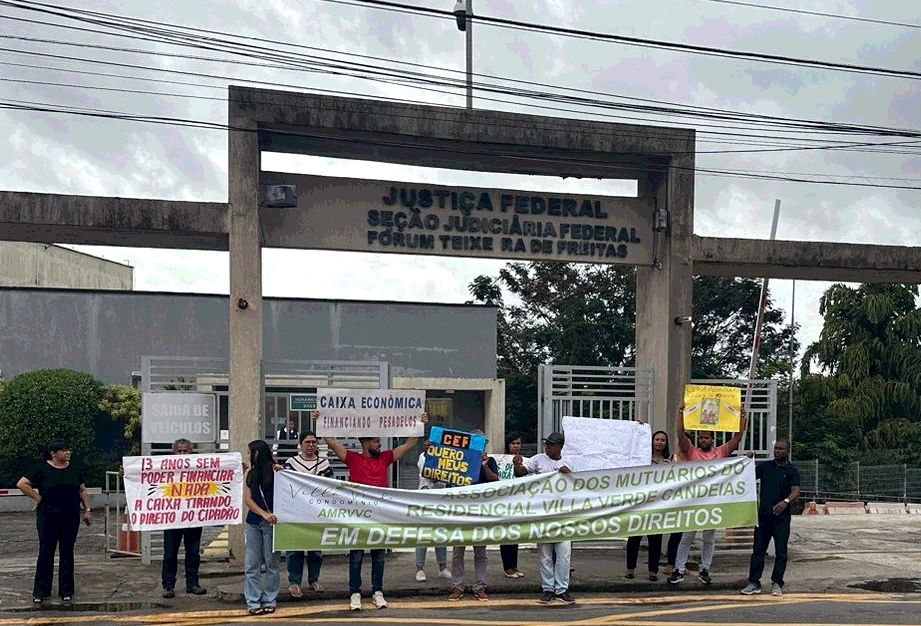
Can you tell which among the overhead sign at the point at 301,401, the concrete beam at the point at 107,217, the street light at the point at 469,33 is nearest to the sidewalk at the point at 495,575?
the overhead sign at the point at 301,401

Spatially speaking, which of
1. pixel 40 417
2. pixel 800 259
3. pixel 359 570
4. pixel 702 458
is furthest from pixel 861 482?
pixel 359 570

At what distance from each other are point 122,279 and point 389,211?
4347cm

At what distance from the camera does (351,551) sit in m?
11.6

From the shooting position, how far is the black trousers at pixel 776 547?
12438 millimetres

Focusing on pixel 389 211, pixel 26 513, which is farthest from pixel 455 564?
pixel 26 513

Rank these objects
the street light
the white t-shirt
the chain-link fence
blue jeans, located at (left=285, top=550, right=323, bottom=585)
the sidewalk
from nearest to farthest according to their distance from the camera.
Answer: blue jeans, located at (left=285, top=550, right=323, bottom=585)
the sidewalk
the white t-shirt
the street light
the chain-link fence

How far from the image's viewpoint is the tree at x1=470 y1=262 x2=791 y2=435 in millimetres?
44844

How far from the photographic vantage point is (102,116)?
15891 mm

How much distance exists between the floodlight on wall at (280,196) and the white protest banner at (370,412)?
2459mm

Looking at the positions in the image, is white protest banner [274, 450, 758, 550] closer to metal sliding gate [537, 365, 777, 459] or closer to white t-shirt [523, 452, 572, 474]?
white t-shirt [523, 452, 572, 474]

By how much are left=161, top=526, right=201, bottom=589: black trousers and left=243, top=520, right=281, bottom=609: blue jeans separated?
1.21 m

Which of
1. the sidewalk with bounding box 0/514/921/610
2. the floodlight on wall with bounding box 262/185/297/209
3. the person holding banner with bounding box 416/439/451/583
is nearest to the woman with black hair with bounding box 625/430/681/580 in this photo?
the sidewalk with bounding box 0/514/921/610

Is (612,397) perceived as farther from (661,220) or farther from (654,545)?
(654,545)

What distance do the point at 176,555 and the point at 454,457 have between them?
10.4ft
